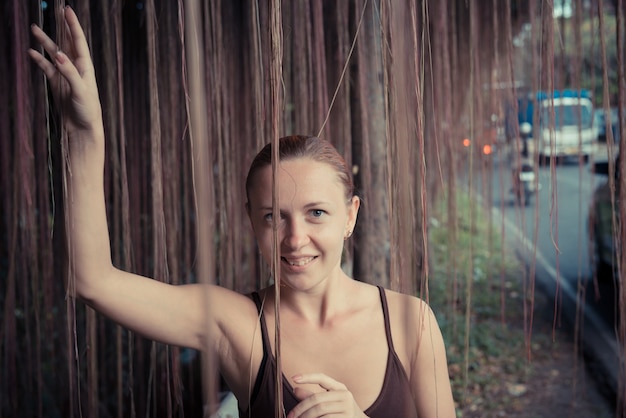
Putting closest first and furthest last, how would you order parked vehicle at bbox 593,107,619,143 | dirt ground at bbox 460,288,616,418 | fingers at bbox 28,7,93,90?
fingers at bbox 28,7,93,90, parked vehicle at bbox 593,107,619,143, dirt ground at bbox 460,288,616,418

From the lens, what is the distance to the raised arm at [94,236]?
84 cm

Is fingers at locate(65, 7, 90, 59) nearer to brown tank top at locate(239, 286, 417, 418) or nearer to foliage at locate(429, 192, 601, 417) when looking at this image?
brown tank top at locate(239, 286, 417, 418)

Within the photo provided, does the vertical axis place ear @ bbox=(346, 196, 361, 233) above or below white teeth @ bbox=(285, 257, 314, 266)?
above

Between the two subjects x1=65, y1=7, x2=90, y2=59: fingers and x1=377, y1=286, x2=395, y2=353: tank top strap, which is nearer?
x1=65, y1=7, x2=90, y2=59: fingers

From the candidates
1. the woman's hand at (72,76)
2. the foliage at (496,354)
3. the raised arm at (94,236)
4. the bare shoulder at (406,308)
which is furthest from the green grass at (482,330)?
the woman's hand at (72,76)

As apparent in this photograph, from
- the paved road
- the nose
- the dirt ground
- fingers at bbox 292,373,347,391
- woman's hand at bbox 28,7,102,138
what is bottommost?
the dirt ground

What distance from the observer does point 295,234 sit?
0.99m

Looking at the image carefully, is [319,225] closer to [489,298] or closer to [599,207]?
[599,207]

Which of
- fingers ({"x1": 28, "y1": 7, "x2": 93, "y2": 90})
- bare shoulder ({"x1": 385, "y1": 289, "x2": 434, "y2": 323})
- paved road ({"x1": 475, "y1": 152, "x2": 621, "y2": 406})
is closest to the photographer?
fingers ({"x1": 28, "y1": 7, "x2": 93, "y2": 90})

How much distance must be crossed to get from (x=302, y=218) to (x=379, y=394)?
1.01ft

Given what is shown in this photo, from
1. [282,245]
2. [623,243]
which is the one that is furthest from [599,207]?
[282,245]

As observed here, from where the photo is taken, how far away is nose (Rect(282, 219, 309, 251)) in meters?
0.99

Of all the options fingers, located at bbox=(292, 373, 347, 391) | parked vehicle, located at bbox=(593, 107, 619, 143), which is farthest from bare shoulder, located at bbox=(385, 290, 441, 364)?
parked vehicle, located at bbox=(593, 107, 619, 143)

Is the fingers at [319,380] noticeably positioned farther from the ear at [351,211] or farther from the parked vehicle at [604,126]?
the parked vehicle at [604,126]
